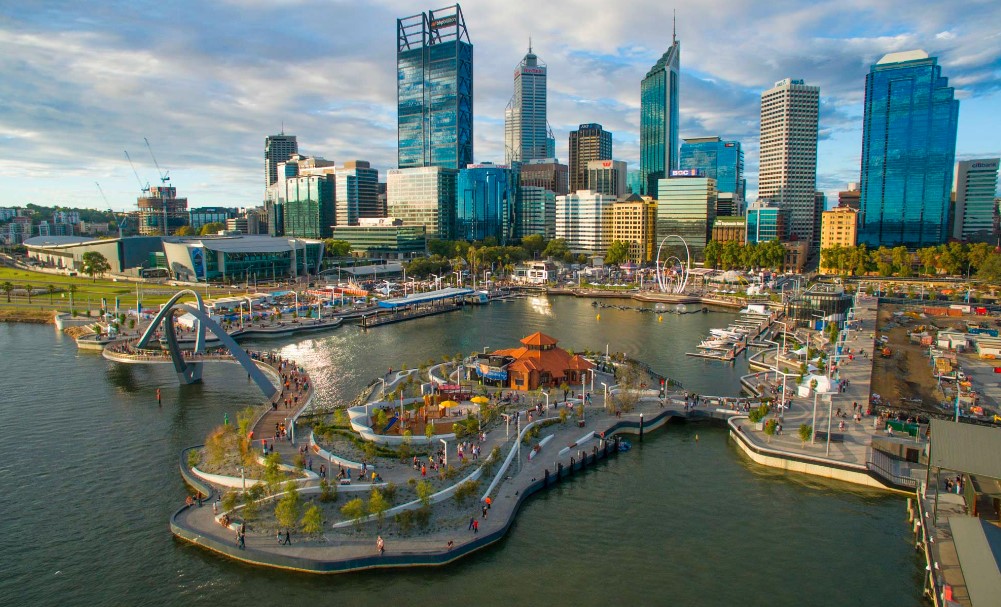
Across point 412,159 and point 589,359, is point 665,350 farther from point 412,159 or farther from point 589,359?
point 412,159

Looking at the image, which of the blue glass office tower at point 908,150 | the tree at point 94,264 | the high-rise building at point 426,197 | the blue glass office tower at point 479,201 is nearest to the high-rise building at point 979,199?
the blue glass office tower at point 908,150

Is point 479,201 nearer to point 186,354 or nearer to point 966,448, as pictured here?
point 186,354

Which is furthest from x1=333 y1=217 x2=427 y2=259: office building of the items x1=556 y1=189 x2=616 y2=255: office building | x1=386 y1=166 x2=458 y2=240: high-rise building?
x1=556 y1=189 x2=616 y2=255: office building

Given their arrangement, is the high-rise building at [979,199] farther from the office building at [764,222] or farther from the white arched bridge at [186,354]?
the white arched bridge at [186,354]

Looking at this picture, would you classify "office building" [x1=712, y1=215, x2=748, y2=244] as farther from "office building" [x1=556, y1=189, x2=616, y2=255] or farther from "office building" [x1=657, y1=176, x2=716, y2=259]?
"office building" [x1=556, y1=189, x2=616, y2=255]

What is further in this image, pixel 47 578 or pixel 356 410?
pixel 356 410

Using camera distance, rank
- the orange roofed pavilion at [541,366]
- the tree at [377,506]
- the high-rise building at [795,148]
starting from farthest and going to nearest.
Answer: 1. the high-rise building at [795,148]
2. the orange roofed pavilion at [541,366]
3. the tree at [377,506]

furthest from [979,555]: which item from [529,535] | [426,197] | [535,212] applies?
[535,212]

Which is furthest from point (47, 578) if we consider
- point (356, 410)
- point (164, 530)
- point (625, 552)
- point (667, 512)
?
point (667, 512)
